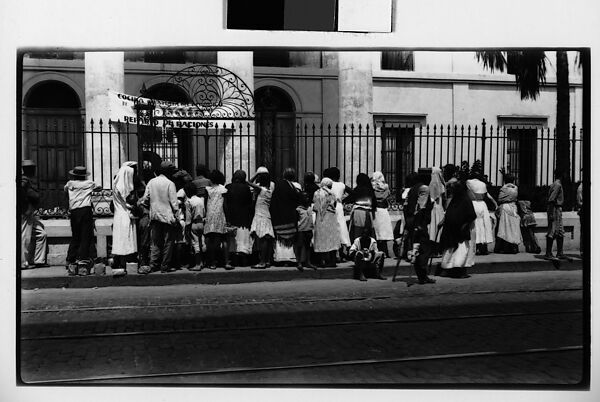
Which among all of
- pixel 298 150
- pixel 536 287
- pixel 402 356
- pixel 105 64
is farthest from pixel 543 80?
pixel 105 64

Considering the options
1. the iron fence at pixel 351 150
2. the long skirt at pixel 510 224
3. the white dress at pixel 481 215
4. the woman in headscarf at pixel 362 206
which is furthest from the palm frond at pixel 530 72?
the woman in headscarf at pixel 362 206

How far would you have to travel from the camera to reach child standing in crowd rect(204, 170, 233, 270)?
11.7 metres

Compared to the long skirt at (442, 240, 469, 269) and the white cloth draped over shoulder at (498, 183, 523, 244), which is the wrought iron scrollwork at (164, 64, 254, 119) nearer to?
the long skirt at (442, 240, 469, 269)

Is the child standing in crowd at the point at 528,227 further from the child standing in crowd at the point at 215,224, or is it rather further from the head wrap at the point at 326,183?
the child standing in crowd at the point at 215,224

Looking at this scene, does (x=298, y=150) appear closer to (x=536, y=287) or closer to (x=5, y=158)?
(x=536, y=287)

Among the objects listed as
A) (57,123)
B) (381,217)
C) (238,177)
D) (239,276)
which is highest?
(57,123)

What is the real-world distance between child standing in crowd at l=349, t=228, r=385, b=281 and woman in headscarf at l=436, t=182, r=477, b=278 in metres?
1.03

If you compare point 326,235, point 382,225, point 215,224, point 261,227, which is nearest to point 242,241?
point 261,227

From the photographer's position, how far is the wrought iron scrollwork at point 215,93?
1220cm

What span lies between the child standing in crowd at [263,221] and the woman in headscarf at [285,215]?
91mm

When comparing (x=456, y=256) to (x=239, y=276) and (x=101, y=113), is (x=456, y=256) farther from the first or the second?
(x=101, y=113)

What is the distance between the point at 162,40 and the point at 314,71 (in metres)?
8.77

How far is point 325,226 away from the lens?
39.6 ft

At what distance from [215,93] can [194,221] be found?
2227 mm
